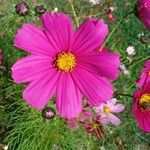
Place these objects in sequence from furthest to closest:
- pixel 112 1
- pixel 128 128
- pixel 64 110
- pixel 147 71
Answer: pixel 112 1 → pixel 128 128 → pixel 147 71 → pixel 64 110

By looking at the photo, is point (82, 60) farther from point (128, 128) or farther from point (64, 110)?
point (128, 128)

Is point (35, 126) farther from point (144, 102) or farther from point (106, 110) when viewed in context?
point (144, 102)

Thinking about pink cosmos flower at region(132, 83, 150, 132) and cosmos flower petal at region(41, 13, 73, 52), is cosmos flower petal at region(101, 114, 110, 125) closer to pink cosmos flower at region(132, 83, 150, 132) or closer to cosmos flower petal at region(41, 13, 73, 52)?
pink cosmos flower at region(132, 83, 150, 132)

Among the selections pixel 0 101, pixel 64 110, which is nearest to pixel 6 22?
pixel 0 101

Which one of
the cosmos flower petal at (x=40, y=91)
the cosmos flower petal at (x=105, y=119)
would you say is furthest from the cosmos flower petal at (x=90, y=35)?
the cosmos flower petal at (x=105, y=119)

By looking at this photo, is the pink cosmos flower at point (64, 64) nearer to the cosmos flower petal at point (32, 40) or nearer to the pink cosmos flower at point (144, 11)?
the cosmos flower petal at point (32, 40)

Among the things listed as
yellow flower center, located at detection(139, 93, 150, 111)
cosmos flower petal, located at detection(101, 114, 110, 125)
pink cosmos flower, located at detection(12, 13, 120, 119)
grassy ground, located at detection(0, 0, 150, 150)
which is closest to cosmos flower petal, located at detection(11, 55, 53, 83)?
pink cosmos flower, located at detection(12, 13, 120, 119)
